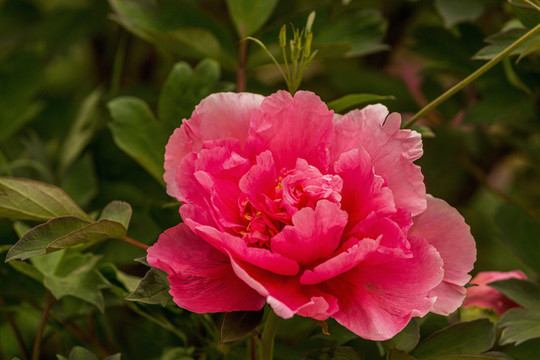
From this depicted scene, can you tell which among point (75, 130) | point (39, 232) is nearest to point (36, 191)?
point (39, 232)

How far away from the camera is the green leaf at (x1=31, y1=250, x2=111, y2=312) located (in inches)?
19.5

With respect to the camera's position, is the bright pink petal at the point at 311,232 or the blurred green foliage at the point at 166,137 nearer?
the bright pink petal at the point at 311,232

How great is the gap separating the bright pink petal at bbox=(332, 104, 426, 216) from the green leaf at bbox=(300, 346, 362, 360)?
11 centimetres

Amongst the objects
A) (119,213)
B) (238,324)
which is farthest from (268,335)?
(119,213)

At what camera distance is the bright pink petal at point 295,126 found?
1.37 feet

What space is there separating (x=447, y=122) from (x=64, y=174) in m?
0.47

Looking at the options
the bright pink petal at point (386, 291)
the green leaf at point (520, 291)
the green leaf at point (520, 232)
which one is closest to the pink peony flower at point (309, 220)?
the bright pink petal at point (386, 291)

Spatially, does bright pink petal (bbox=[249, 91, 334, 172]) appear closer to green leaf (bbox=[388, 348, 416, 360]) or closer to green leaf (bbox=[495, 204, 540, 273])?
green leaf (bbox=[388, 348, 416, 360])

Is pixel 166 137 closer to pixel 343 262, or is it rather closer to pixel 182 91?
pixel 182 91

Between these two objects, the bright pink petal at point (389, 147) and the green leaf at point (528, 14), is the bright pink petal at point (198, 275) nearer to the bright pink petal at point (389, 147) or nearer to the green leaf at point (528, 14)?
the bright pink petal at point (389, 147)

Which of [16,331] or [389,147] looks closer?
[389,147]

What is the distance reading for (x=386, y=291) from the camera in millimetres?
388

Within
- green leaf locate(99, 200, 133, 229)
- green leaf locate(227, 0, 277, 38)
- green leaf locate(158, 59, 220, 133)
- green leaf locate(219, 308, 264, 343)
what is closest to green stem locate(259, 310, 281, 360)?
green leaf locate(219, 308, 264, 343)

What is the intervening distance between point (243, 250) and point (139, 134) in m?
0.26
